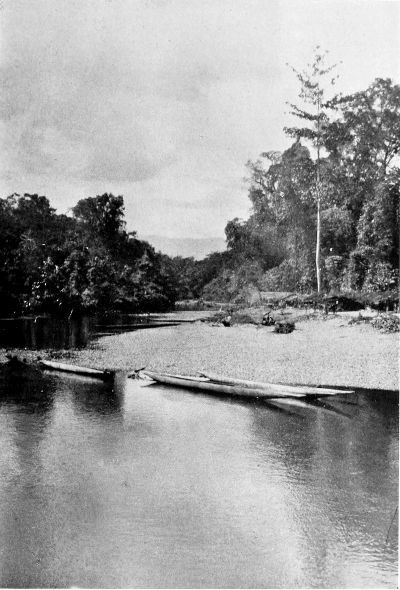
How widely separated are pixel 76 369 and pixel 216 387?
4.01 m

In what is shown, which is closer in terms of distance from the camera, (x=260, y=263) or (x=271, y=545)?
(x=271, y=545)

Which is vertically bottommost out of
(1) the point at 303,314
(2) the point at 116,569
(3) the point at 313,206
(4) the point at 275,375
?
(2) the point at 116,569

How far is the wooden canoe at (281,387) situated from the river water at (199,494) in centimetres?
42

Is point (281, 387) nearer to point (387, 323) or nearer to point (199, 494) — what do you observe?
point (387, 323)

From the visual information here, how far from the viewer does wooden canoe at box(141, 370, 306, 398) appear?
9.62 metres

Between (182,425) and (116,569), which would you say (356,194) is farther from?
(116,569)

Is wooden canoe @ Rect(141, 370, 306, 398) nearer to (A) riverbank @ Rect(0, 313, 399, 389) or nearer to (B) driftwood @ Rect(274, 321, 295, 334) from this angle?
(A) riverbank @ Rect(0, 313, 399, 389)

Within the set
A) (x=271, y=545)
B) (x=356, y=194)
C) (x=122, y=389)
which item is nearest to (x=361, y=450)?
(x=271, y=545)

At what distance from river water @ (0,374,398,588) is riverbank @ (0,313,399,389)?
Answer: 2.80 feet

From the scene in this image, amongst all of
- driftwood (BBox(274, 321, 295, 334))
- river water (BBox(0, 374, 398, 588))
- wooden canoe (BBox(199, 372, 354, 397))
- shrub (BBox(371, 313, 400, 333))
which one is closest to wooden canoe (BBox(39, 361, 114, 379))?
river water (BBox(0, 374, 398, 588))

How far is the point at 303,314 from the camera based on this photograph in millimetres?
13172

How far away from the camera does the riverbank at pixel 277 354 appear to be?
418 inches

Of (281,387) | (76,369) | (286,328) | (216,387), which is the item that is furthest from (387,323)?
(76,369)

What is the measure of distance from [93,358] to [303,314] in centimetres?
598
